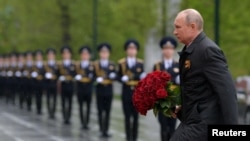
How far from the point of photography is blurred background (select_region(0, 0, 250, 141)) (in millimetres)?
22047

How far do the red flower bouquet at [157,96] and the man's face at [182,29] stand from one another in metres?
0.60

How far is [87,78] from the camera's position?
17750mm

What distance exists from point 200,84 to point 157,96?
0.57 metres

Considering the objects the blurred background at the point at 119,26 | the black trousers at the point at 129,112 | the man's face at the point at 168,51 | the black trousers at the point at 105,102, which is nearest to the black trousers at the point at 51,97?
the blurred background at the point at 119,26

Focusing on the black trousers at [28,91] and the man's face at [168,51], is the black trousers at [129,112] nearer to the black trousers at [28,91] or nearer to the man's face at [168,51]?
the man's face at [168,51]

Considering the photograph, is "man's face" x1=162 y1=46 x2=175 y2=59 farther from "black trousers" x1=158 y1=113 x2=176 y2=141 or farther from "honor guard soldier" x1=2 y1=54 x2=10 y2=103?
"honor guard soldier" x1=2 y1=54 x2=10 y2=103

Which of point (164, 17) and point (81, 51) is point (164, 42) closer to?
point (81, 51)

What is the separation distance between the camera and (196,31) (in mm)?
5902

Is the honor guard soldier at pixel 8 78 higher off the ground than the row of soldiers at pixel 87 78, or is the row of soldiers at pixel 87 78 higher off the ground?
the honor guard soldier at pixel 8 78

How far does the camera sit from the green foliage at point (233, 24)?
72.1 feet

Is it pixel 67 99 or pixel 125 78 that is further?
pixel 67 99

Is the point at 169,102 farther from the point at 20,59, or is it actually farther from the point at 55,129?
the point at 20,59

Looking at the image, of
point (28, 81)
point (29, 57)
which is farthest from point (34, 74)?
point (29, 57)

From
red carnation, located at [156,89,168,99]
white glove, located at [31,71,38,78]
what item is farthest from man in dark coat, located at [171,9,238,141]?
white glove, located at [31,71,38,78]
